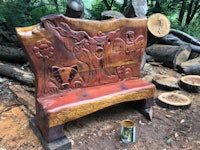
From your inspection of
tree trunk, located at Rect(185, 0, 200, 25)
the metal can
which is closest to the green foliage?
tree trunk, located at Rect(185, 0, 200, 25)

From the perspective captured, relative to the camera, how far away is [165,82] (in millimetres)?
4090

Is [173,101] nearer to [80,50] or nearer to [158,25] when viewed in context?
[158,25]

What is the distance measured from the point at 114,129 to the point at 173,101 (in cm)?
107

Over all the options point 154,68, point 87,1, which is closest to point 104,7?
point 87,1

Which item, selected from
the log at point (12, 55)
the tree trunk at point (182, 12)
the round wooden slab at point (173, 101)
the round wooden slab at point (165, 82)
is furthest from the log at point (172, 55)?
the tree trunk at point (182, 12)

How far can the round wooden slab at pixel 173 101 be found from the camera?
3395 millimetres

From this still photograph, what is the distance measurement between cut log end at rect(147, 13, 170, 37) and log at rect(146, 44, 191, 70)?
1.02 m

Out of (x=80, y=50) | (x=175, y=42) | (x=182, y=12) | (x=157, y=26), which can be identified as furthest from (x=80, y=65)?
(x=182, y=12)

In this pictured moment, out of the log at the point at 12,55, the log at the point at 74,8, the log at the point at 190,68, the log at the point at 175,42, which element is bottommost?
the log at the point at 190,68

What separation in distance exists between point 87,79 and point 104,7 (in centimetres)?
601

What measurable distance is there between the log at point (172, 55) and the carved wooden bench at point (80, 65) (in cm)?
195

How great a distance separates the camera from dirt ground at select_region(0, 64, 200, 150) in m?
2.66

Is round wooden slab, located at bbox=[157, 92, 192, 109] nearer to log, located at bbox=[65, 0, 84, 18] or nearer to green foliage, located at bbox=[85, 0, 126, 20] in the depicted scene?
log, located at bbox=[65, 0, 84, 18]

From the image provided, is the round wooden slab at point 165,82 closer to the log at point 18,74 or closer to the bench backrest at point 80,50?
the bench backrest at point 80,50
